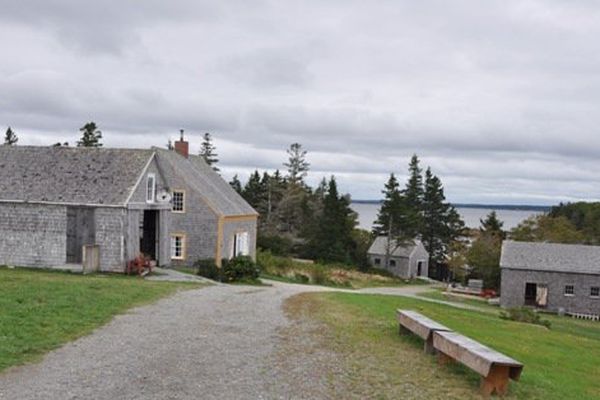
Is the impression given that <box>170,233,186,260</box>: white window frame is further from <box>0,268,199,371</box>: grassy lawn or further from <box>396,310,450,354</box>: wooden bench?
<box>396,310,450,354</box>: wooden bench

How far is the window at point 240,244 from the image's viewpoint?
42.2m

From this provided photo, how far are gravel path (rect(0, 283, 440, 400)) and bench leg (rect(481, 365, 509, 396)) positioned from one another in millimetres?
2121

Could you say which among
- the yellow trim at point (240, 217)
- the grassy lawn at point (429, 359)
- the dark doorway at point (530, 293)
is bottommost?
the dark doorway at point (530, 293)

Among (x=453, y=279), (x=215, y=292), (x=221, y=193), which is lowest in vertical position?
(x=453, y=279)

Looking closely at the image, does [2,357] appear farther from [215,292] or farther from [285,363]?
[215,292]

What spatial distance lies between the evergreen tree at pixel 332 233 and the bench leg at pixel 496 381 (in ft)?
202

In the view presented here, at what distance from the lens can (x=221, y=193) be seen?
43281 mm

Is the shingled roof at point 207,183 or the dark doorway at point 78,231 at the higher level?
the shingled roof at point 207,183

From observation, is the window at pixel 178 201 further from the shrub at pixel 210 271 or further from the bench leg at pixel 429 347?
the bench leg at pixel 429 347

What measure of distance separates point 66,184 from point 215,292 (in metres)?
13.5

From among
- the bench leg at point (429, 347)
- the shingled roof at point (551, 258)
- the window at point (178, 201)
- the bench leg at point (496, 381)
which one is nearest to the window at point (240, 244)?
the window at point (178, 201)

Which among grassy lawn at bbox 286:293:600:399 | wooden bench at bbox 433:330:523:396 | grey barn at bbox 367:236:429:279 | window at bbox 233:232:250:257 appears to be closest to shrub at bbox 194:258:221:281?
window at bbox 233:232:250:257

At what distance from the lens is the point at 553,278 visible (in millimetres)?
51469

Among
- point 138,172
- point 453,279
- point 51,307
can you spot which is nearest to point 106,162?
point 138,172
